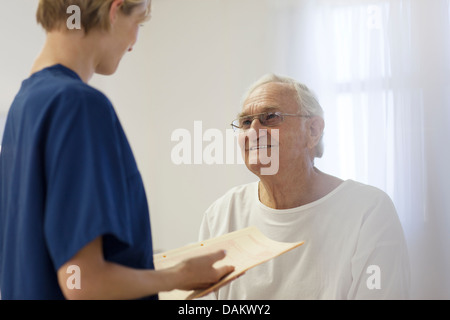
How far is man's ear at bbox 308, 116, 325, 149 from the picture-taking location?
158 cm

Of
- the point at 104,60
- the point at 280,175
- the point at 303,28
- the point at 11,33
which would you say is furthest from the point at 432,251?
the point at 11,33

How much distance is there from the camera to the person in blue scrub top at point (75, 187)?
630mm

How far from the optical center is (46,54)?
2.57 ft

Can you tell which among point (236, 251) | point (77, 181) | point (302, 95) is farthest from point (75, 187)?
point (302, 95)

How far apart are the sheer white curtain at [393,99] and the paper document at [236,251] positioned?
116 centimetres

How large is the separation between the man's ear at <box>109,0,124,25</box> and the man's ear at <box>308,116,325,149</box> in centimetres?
94

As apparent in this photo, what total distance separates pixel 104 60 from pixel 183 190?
1948 millimetres

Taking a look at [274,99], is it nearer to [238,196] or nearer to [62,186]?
[238,196]

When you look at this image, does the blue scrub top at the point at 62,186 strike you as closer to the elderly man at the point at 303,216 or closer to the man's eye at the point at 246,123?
the elderly man at the point at 303,216

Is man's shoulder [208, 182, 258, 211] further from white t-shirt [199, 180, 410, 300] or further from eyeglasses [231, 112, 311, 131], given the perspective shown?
eyeglasses [231, 112, 311, 131]

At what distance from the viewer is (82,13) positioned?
766mm

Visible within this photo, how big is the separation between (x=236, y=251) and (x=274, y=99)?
0.69m

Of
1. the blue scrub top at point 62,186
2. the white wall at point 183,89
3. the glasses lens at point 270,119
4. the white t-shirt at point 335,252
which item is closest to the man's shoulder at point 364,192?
the white t-shirt at point 335,252

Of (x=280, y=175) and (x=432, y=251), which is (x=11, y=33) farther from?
(x=432, y=251)
